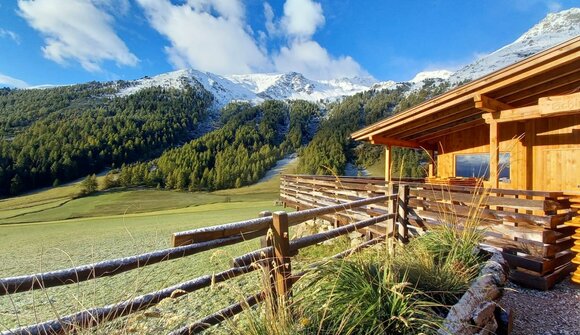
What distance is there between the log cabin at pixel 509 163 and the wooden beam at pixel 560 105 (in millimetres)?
14

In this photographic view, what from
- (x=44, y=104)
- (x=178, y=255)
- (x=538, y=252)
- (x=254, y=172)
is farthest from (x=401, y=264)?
(x=44, y=104)

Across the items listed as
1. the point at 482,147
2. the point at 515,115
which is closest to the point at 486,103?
the point at 515,115

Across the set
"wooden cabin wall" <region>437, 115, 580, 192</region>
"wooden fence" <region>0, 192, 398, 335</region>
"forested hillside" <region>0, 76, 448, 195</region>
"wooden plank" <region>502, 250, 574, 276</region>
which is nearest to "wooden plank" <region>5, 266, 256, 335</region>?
"wooden fence" <region>0, 192, 398, 335</region>

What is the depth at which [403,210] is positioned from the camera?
179 inches

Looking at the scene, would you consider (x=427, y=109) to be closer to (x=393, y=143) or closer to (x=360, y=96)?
(x=393, y=143)

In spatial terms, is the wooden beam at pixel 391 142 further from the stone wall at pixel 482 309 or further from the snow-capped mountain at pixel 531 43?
the snow-capped mountain at pixel 531 43

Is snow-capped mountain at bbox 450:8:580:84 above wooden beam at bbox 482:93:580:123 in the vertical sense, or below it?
above

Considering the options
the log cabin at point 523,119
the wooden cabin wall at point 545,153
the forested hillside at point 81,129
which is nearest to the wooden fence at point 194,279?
the log cabin at point 523,119

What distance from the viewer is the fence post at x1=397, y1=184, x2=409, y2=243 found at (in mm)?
4508

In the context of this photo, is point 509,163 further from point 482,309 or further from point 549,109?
point 482,309

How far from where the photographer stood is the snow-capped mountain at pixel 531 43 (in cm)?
10831

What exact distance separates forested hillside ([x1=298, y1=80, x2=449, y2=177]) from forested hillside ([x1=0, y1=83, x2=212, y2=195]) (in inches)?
2128

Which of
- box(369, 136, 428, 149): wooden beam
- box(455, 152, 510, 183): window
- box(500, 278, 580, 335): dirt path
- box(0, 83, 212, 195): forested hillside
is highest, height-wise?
box(0, 83, 212, 195): forested hillside

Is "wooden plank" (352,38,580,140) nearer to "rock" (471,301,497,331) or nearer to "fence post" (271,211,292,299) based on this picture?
"rock" (471,301,497,331)
